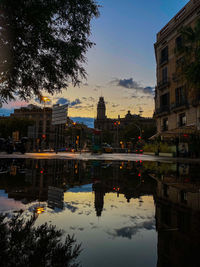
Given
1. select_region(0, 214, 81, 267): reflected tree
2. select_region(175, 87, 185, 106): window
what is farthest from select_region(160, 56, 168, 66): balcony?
select_region(0, 214, 81, 267): reflected tree

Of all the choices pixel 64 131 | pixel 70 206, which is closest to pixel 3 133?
pixel 64 131

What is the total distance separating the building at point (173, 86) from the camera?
82.6ft

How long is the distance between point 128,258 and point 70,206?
1.60m

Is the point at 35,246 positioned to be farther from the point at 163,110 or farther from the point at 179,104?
the point at 163,110

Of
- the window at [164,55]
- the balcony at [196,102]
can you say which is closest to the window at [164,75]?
the window at [164,55]

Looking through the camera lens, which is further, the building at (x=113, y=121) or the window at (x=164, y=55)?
the building at (x=113, y=121)

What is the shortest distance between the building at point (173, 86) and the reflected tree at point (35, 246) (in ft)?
74.5

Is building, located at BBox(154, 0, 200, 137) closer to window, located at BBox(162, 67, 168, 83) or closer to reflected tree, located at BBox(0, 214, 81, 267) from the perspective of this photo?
window, located at BBox(162, 67, 168, 83)

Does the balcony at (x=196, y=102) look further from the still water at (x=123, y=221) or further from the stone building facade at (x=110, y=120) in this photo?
the stone building facade at (x=110, y=120)

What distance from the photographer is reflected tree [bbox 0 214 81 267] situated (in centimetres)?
148

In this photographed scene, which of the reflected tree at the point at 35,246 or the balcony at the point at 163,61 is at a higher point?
the balcony at the point at 163,61

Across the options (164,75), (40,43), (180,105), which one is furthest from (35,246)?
(164,75)

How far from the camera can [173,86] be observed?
29672 mm

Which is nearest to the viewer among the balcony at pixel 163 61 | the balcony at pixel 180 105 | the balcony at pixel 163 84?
the balcony at pixel 180 105
